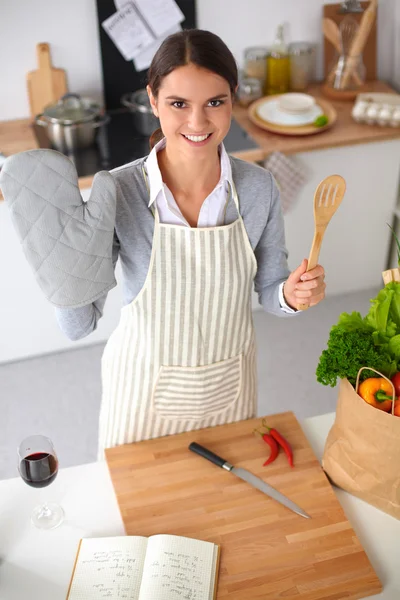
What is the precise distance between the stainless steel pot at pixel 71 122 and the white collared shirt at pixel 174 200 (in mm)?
1219

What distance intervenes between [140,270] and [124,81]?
1634 millimetres

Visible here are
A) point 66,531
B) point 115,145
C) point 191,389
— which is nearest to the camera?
point 66,531

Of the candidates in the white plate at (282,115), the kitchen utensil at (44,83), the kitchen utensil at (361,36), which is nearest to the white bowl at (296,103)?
the white plate at (282,115)

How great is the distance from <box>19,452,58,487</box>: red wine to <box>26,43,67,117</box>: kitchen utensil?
1797 millimetres

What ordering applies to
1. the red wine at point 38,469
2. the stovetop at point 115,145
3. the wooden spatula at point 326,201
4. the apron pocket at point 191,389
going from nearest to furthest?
the wooden spatula at point 326,201, the red wine at point 38,469, the apron pocket at point 191,389, the stovetop at point 115,145

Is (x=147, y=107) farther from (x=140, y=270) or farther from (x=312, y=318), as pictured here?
(x=140, y=270)

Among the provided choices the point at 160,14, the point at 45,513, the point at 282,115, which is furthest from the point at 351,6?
the point at 45,513

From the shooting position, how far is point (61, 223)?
1219 millimetres

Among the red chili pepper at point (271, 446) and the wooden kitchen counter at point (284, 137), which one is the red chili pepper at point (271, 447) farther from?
the wooden kitchen counter at point (284, 137)

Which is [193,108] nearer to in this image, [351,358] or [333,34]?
[351,358]

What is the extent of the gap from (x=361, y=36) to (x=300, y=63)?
256mm

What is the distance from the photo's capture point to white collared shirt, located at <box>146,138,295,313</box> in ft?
4.42

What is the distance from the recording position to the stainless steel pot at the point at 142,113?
2605mm

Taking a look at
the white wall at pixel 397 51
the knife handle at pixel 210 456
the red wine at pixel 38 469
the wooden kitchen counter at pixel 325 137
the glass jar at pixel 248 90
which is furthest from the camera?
the white wall at pixel 397 51
